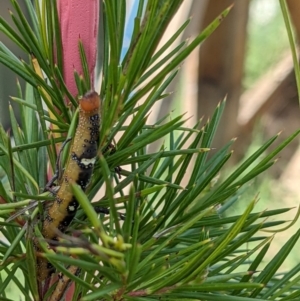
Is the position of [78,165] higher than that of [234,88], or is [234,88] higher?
[234,88]

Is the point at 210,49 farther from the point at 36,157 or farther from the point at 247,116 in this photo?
the point at 36,157

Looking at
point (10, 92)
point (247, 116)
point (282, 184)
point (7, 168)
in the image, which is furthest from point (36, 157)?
point (282, 184)

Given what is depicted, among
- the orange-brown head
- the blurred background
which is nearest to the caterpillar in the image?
the orange-brown head

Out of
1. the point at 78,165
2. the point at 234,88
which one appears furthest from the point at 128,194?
the point at 234,88

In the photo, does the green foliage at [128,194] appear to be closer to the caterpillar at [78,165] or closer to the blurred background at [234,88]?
the caterpillar at [78,165]

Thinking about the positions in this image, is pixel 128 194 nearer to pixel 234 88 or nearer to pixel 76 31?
pixel 76 31

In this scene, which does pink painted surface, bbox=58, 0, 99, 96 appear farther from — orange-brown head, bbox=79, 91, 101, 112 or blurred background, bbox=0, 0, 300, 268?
blurred background, bbox=0, 0, 300, 268

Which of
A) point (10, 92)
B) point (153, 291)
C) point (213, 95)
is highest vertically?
point (213, 95)
